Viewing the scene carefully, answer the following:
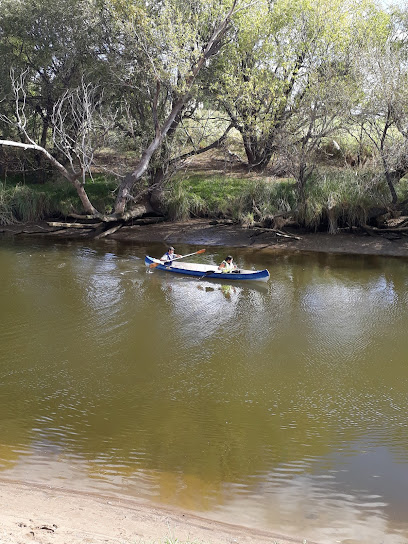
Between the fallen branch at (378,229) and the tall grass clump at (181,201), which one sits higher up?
the tall grass clump at (181,201)

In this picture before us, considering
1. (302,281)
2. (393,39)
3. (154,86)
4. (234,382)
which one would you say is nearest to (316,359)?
(234,382)

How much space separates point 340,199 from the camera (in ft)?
72.1

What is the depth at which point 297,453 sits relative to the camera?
306 inches

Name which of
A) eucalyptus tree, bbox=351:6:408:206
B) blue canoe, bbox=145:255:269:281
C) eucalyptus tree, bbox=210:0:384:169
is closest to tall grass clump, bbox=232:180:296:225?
eucalyptus tree, bbox=210:0:384:169

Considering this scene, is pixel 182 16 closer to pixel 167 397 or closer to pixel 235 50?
pixel 235 50

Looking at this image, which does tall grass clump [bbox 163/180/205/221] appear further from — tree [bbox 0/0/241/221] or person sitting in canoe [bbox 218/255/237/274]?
person sitting in canoe [bbox 218/255/237/274]

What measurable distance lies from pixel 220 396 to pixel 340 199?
1436 centimetres

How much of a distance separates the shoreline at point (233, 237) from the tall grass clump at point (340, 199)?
2.18ft

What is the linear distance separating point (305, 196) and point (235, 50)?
23.0ft

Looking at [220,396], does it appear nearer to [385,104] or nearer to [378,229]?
[385,104]

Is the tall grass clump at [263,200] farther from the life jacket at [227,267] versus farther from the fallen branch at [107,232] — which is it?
the fallen branch at [107,232]

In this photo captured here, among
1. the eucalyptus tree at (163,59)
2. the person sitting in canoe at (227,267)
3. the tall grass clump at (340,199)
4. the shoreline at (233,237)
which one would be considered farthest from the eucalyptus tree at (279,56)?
the person sitting in canoe at (227,267)

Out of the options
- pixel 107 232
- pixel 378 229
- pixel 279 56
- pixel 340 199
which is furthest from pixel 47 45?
pixel 378 229

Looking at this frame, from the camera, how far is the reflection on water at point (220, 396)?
675 cm
